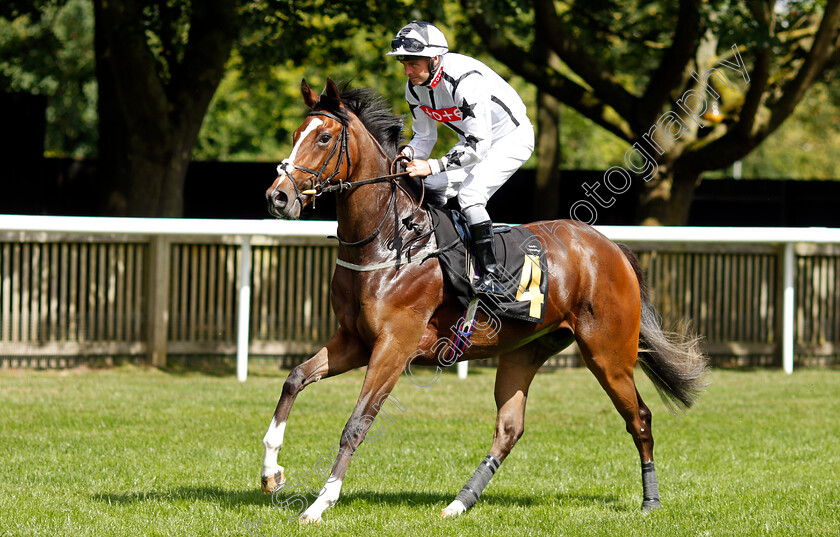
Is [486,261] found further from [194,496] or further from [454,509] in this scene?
[194,496]

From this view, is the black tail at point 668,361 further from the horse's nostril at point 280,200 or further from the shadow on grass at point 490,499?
the horse's nostril at point 280,200

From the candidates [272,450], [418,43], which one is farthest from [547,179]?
[272,450]

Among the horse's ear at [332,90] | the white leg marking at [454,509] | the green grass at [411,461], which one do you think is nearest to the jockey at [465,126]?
the horse's ear at [332,90]

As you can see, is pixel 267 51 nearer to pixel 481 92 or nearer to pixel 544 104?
pixel 544 104

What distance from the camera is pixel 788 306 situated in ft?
37.7

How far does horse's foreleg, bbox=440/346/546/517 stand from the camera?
5195 millimetres

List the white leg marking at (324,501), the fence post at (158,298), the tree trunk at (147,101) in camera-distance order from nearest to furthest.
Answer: the white leg marking at (324,501), the fence post at (158,298), the tree trunk at (147,101)

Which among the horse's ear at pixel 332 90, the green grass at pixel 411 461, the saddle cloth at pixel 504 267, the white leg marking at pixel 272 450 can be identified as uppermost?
the horse's ear at pixel 332 90

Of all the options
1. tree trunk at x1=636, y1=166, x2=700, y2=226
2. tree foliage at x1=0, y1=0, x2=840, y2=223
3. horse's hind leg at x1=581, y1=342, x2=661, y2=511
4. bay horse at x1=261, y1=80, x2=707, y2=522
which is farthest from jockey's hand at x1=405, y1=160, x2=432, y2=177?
tree trunk at x1=636, y1=166, x2=700, y2=226

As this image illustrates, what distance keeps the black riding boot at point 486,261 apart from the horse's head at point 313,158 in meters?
0.76

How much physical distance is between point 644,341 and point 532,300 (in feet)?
3.40

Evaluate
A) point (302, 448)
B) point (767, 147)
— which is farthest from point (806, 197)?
point (767, 147)

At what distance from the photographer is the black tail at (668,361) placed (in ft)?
19.2

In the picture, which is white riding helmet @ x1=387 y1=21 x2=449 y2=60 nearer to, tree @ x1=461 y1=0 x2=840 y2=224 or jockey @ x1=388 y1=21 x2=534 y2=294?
jockey @ x1=388 y1=21 x2=534 y2=294
